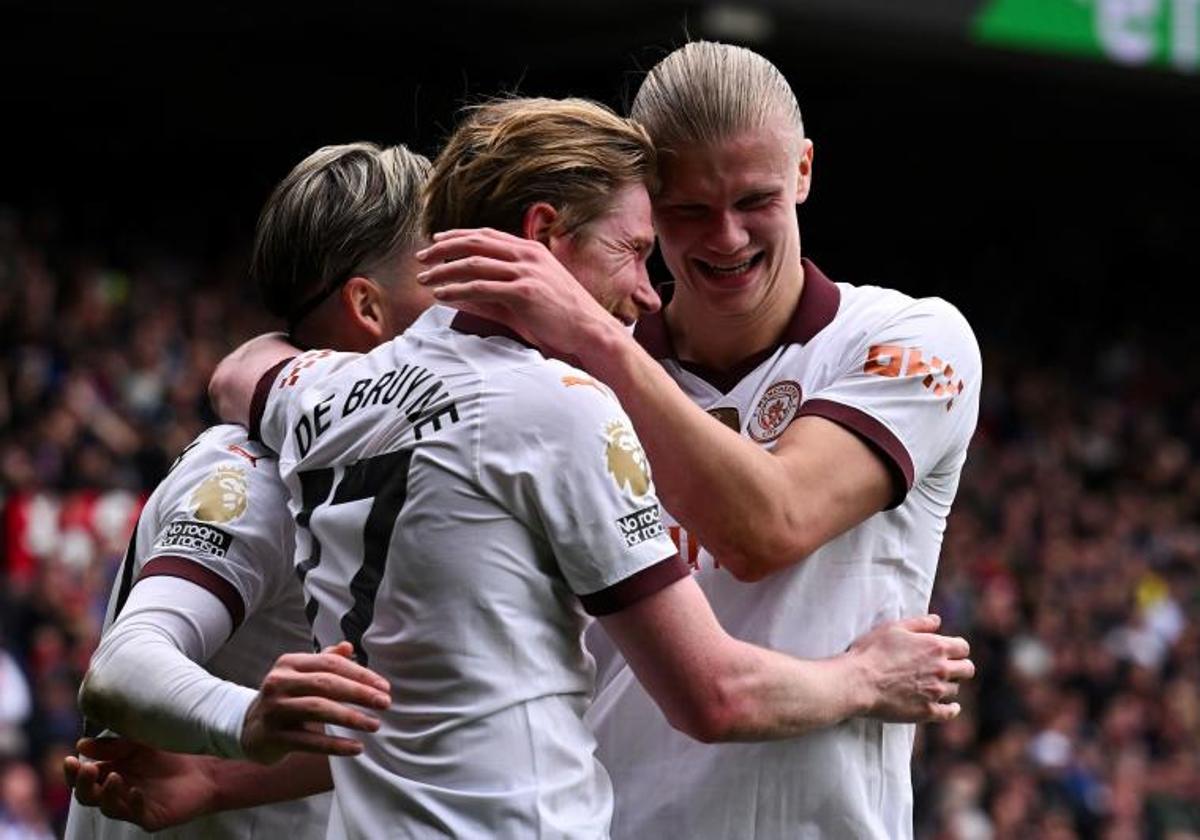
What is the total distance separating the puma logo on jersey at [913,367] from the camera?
3277 millimetres

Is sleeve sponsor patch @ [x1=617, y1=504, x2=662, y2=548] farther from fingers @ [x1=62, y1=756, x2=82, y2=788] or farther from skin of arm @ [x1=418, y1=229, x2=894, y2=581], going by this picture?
fingers @ [x1=62, y1=756, x2=82, y2=788]

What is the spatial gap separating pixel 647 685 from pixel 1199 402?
18.5 m

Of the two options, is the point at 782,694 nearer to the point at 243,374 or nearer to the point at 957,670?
the point at 957,670

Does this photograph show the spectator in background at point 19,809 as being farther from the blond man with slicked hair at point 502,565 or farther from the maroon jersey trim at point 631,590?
the maroon jersey trim at point 631,590

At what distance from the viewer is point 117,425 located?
40.1 ft

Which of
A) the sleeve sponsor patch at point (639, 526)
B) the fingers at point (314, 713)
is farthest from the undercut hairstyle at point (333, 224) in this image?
the fingers at point (314, 713)

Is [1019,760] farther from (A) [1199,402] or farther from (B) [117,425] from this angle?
(A) [1199,402]

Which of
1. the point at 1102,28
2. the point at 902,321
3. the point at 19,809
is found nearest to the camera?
the point at 902,321

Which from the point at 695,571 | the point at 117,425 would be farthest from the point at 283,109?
the point at 695,571

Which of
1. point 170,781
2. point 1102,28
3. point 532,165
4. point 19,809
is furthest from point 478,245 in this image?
point 1102,28

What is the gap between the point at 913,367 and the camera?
10.8ft

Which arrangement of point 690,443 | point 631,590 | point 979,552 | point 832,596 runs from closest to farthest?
point 631,590 < point 690,443 < point 832,596 < point 979,552

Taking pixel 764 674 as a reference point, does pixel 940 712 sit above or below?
below

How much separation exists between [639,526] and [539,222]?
50cm
